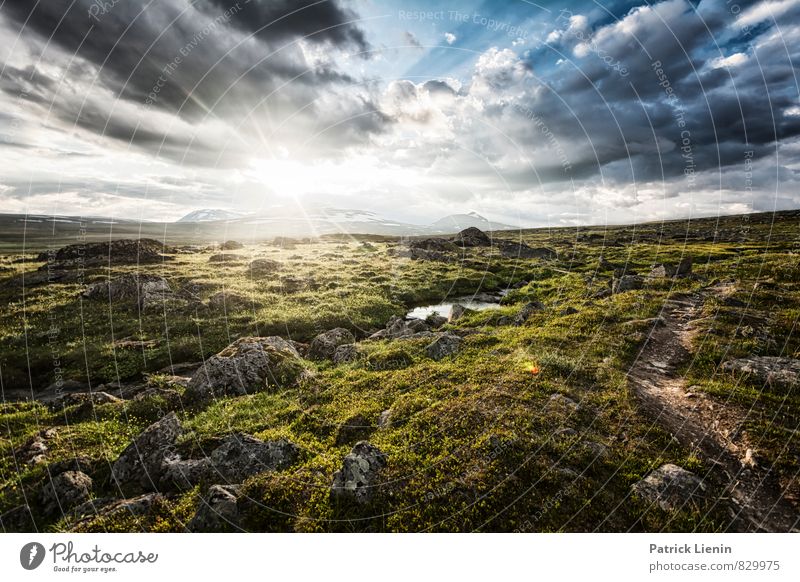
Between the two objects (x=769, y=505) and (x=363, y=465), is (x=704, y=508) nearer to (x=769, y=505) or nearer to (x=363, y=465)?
(x=769, y=505)

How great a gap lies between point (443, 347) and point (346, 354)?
243 inches

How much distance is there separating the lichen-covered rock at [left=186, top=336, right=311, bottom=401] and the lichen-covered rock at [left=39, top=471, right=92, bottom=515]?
627 cm

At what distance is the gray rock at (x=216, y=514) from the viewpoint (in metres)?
9.06

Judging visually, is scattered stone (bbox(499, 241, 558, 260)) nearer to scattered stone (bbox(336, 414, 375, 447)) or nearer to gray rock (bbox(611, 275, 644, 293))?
gray rock (bbox(611, 275, 644, 293))

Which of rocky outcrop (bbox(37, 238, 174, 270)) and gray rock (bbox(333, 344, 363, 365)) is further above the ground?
rocky outcrop (bbox(37, 238, 174, 270))

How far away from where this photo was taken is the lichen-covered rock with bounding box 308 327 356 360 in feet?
76.1

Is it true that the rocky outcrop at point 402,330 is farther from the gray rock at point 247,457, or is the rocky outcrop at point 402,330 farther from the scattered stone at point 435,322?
the gray rock at point 247,457

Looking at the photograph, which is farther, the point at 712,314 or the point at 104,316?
the point at 104,316

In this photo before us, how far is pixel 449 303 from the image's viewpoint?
43812mm

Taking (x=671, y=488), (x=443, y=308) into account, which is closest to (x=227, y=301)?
(x=443, y=308)

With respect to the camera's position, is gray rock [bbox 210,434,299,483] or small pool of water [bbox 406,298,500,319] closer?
gray rock [bbox 210,434,299,483]

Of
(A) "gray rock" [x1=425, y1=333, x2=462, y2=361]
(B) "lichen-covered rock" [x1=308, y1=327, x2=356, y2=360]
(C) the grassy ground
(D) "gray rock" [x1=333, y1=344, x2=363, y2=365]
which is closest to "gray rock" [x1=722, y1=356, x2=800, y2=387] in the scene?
(C) the grassy ground
